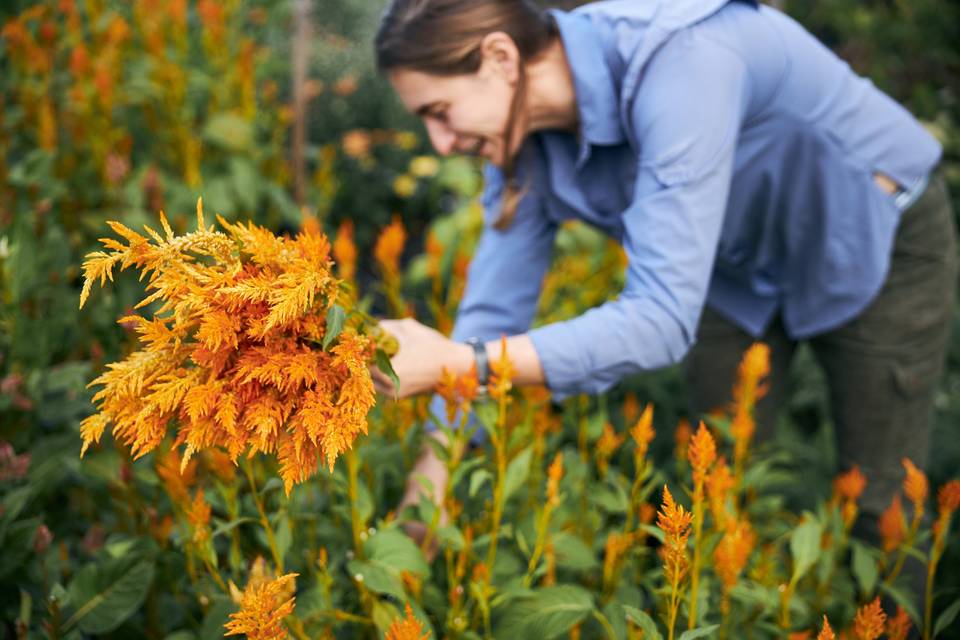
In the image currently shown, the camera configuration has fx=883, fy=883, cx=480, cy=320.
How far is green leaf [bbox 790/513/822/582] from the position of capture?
1.48 meters

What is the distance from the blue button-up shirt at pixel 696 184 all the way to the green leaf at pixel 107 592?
756mm

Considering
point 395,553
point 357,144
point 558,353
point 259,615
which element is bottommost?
point 357,144

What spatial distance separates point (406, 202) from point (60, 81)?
256 cm

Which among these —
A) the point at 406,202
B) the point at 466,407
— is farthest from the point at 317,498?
the point at 406,202

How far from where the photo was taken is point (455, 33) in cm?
163

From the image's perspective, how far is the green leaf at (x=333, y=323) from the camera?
980mm

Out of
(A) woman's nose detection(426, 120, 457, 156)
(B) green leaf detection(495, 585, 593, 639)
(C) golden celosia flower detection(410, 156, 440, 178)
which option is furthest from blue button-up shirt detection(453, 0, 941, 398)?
(C) golden celosia flower detection(410, 156, 440, 178)

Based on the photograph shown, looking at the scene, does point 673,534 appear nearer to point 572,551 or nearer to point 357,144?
point 572,551

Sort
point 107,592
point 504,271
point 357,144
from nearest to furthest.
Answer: point 107,592, point 504,271, point 357,144

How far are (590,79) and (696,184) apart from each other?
35 centimetres

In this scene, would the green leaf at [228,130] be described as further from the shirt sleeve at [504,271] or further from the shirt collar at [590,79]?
the shirt collar at [590,79]

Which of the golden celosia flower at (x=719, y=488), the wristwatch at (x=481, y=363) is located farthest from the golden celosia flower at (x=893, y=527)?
the wristwatch at (x=481, y=363)

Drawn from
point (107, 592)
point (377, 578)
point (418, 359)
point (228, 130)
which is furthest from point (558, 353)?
point (228, 130)

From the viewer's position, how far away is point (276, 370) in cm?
95
